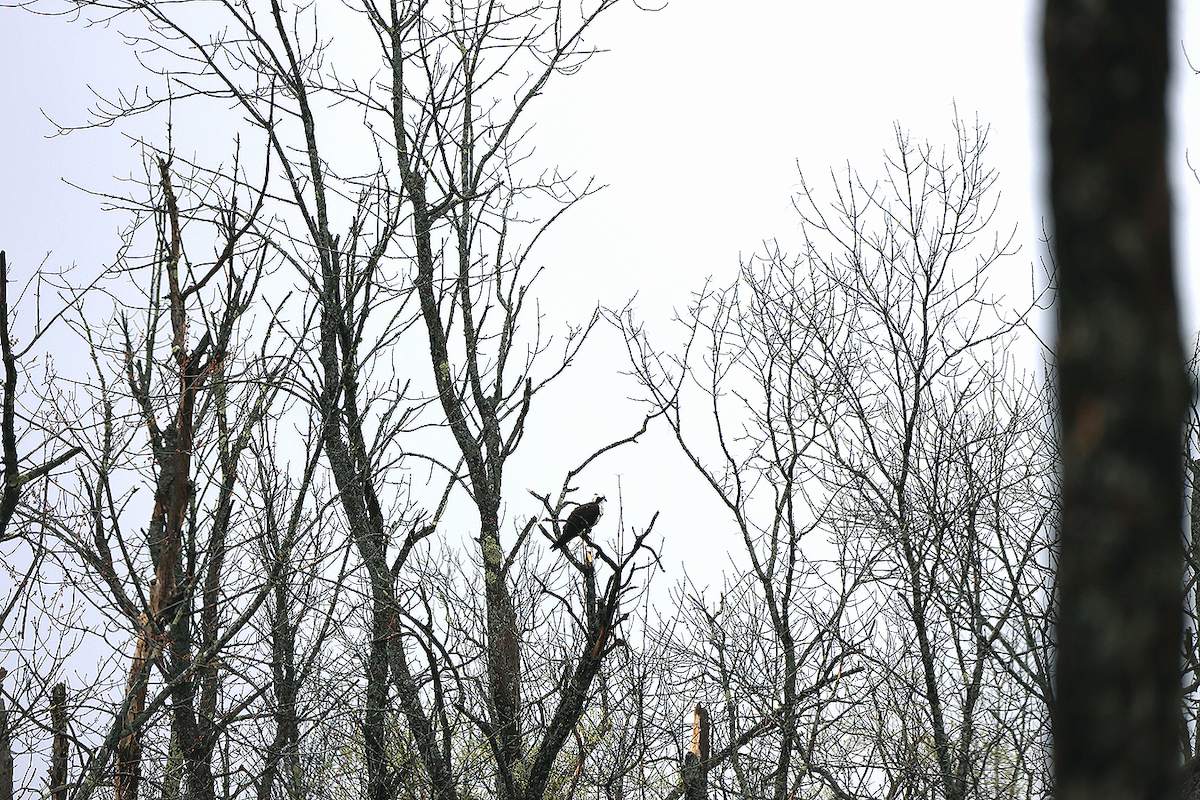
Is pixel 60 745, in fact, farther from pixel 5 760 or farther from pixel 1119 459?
pixel 1119 459

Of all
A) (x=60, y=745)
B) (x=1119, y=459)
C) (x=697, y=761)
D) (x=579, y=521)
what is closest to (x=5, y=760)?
(x=60, y=745)

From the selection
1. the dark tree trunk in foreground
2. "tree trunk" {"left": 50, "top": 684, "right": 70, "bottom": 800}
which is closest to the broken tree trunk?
"tree trunk" {"left": 50, "top": 684, "right": 70, "bottom": 800}

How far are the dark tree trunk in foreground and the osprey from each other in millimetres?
7610

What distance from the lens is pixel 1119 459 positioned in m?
1.01

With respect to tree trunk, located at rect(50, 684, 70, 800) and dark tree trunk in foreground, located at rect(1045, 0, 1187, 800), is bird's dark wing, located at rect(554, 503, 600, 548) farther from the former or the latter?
dark tree trunk in foreground, located at rect(1045, 0, 1187, 800)

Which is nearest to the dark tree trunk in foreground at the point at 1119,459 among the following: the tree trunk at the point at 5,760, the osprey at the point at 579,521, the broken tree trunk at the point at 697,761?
the osprey at the point at 579,521

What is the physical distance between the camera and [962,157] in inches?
547

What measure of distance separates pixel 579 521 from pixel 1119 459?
7.80m

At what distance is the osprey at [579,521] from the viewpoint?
8.68 metres

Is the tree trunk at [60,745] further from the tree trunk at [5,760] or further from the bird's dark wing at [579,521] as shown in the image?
the bird's dark wing at [579,521]

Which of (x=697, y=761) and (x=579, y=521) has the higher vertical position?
(x=579, y=521)

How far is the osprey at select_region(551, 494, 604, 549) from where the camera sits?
28.5 feet

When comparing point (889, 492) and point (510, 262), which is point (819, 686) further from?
point (510, 262)

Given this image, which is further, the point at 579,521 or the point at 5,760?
the point at 579,521
